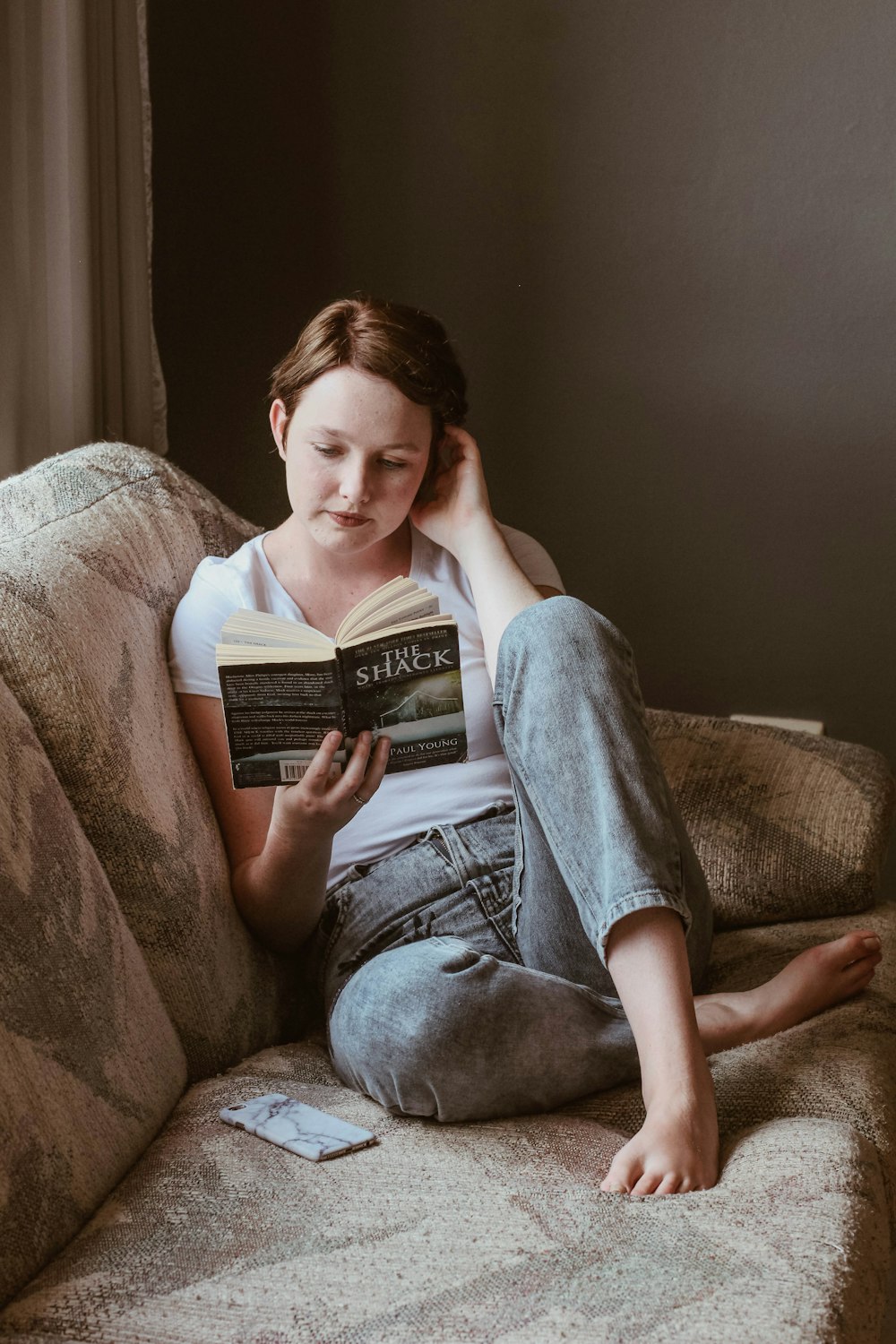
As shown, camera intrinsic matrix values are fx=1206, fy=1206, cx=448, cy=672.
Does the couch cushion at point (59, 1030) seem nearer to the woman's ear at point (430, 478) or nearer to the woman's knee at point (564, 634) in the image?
the woman's knee at point (564, 634)

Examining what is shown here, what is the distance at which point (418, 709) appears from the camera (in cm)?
116

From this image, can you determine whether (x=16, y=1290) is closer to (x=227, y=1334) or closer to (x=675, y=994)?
(x=227, y=1334)

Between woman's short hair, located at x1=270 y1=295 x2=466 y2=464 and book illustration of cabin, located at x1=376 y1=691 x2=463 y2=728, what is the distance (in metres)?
0.44

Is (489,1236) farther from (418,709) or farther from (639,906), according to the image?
(418,709)

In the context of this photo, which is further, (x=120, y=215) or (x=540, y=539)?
(x=540, y=539)

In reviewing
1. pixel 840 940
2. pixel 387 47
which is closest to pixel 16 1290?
pixel 840 940

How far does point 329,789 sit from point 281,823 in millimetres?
90

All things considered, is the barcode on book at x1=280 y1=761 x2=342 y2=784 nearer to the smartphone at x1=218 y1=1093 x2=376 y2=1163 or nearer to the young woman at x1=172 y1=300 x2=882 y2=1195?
the young woman at x1=172 y1=300 x2=882 y2=1195

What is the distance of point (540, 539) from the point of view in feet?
7.88

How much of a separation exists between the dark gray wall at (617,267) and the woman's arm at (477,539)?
779 mm

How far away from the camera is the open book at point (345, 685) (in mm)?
1106

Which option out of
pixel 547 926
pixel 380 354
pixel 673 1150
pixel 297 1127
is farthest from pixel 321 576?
pixel 673 1150

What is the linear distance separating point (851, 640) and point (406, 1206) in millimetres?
1540

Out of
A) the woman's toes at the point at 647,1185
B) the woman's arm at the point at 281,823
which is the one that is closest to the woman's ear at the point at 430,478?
the woman's arm at the point at 281,823
